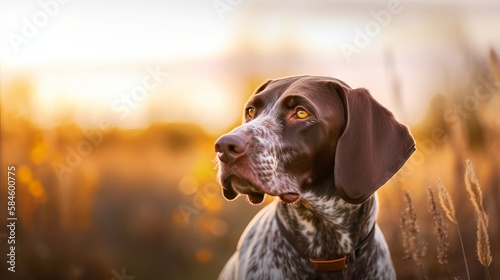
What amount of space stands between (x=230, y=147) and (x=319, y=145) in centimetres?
55

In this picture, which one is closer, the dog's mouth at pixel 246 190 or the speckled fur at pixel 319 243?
the dog's mouth at pixel 246 190

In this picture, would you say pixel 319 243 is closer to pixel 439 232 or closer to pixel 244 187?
pixel 244 187

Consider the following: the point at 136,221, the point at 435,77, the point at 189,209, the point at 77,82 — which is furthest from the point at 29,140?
the point at 435,77

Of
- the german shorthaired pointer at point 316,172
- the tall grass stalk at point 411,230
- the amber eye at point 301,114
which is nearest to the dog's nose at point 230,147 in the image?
the german shorthaired pointer at point 316,172

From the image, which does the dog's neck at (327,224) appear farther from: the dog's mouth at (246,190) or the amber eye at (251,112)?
the amber eye at (251,112)

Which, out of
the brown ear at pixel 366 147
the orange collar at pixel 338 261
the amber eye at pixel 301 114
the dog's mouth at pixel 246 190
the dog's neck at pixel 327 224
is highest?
the amber eye at pixel 301 114

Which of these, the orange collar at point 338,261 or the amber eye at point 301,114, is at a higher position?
the amber eye at point 301,114

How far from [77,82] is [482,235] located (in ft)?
11.0

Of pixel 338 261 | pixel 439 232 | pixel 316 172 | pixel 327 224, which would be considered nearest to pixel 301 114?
pixel 316 172

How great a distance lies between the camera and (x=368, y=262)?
11.3 feet

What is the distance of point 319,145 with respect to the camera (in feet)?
10.8

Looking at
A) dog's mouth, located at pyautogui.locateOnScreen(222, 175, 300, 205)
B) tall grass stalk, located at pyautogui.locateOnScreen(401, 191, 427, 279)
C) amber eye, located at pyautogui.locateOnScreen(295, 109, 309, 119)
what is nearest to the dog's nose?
dog's mouth, located at pyautogui.locateOnScreen(222, 175, 300, 205)

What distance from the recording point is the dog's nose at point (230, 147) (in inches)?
117

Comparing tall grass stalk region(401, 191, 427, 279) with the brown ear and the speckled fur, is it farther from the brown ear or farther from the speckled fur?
the brown ear
